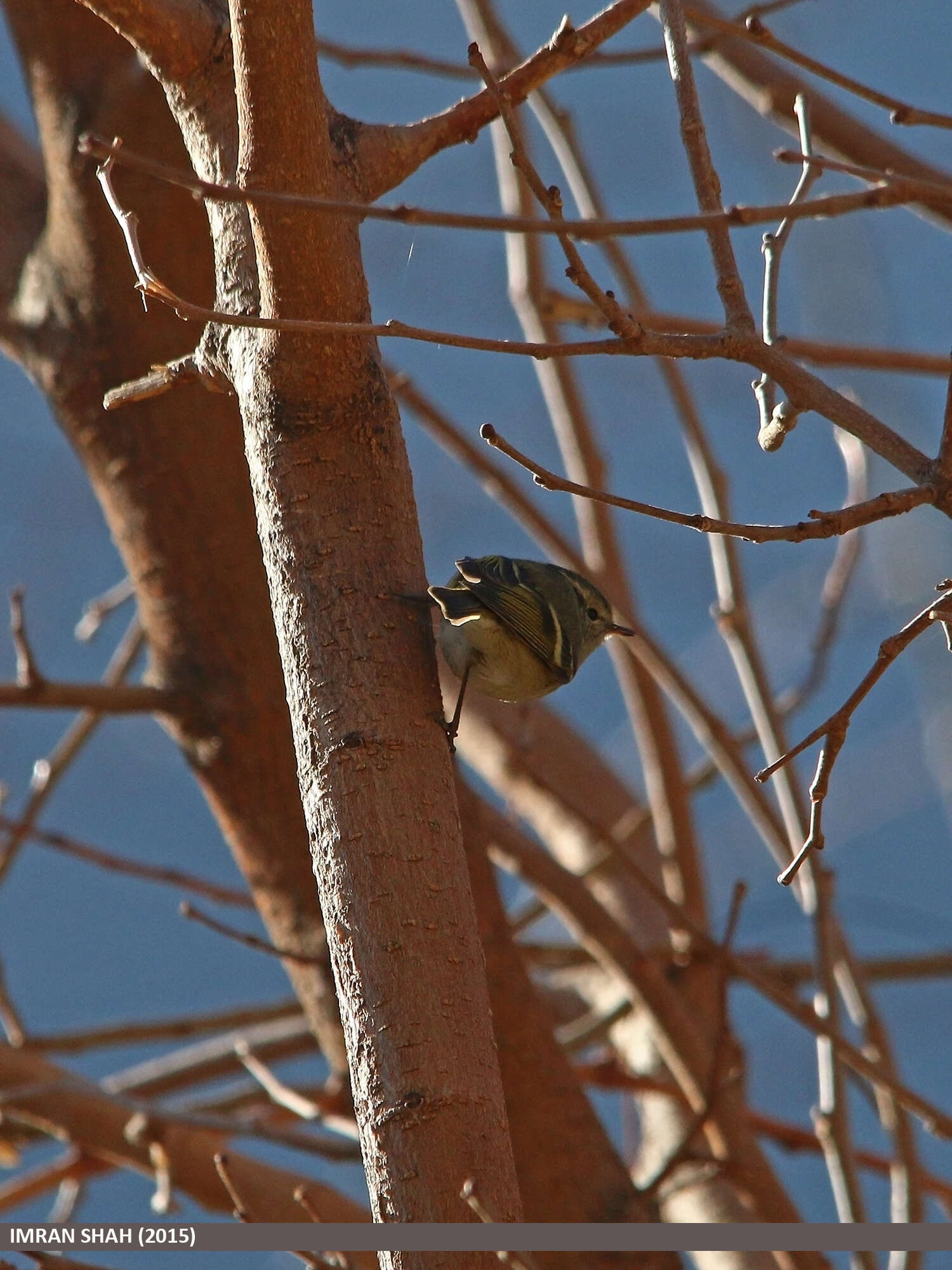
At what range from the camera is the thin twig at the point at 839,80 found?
1417mm

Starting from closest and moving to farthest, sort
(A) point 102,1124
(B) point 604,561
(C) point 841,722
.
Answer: (C) point 841,722, (A) point 102,1124, (B) point 604,561

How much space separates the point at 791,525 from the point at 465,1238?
65 centimetres

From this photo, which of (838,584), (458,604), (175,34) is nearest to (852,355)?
(838,584)

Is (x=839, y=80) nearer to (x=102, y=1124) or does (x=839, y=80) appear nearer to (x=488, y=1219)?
(x=488, y=1219)

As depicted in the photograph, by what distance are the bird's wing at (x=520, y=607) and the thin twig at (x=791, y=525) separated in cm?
99

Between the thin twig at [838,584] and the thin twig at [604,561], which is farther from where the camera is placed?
the thin twig at [604,561]

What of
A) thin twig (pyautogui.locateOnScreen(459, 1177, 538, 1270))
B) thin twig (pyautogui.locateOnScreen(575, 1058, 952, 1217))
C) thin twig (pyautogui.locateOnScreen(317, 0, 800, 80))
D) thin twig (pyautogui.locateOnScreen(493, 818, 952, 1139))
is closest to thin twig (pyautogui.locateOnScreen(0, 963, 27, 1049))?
thin twig (pyautogui.locateOnScreen(493, 818, 952, 1139))

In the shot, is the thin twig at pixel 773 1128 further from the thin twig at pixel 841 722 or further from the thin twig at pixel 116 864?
the thin twig at pixel 841 722

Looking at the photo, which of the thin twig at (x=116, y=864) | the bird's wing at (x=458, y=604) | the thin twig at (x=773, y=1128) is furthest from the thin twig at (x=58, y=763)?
the thin twig at (x=773, y=1128)

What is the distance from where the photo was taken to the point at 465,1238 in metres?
1.15

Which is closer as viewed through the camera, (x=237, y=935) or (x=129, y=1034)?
(x=237, y=935)

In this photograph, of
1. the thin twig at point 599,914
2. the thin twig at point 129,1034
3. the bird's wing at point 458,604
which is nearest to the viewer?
the bird's wing at point 458,604

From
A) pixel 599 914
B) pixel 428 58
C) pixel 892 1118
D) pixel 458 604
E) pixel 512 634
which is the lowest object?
pixel 892 1118

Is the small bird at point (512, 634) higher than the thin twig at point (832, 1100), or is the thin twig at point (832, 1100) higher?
the small bird at point (512, 634)
